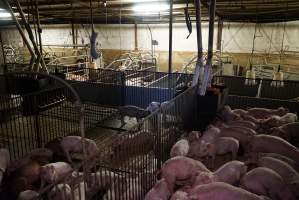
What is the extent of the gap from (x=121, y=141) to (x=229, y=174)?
3.41ft

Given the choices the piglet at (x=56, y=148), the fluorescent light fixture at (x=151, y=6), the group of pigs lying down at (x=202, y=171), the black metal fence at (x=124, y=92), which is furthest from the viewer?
the fluorescent light fixture at (x=151, y=6)

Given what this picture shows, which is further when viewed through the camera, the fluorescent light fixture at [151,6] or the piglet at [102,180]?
the fluorescent light fixture at [151,6]

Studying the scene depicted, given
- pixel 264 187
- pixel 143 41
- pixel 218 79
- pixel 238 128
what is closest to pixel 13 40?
pixel 143 41

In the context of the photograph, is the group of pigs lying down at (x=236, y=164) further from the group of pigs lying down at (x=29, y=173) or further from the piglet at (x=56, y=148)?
the piglet at (x=56, y=148)

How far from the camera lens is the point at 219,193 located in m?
2.13

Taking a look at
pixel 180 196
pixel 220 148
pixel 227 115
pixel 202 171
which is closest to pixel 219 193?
pixel 180 196

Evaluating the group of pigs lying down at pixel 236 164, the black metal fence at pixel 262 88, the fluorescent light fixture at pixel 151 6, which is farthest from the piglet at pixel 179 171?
the fluorescent light fixture at pixel 151 6

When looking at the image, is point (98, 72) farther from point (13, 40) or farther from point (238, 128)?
point (13, 40)

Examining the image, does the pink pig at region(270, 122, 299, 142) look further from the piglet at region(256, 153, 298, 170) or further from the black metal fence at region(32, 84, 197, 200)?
the black metal fence at region(32, 84, 197, 200)

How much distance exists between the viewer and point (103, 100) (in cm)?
528

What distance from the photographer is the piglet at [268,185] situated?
2.29 m

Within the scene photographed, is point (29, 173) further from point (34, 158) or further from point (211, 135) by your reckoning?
point (211, 135)

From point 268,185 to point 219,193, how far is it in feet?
1.62

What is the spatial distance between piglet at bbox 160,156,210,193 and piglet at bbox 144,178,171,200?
11cm
